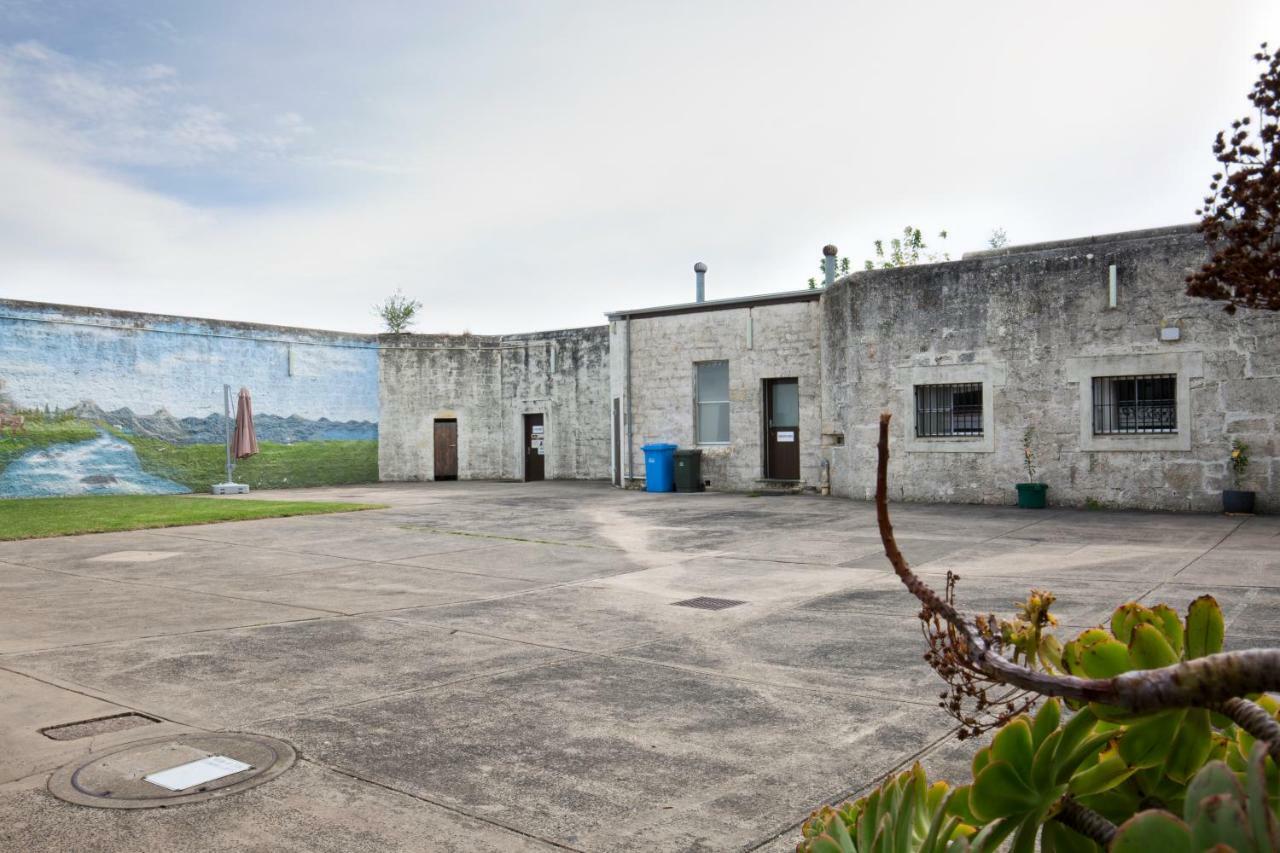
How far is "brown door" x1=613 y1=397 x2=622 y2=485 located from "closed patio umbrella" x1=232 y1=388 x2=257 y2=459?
30.0ft

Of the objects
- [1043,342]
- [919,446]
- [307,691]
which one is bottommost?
[307,691]

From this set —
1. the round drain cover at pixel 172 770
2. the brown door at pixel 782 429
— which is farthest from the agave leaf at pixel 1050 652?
the brown door at pixel 782 429

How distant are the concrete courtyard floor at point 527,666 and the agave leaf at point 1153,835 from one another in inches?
109

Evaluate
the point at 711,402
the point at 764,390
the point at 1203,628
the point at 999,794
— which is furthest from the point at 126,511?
the point at 1203,628

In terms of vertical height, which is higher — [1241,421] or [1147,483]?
[1241,421]

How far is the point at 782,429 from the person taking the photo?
66.3 ft

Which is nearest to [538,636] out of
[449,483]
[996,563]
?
[996,563]

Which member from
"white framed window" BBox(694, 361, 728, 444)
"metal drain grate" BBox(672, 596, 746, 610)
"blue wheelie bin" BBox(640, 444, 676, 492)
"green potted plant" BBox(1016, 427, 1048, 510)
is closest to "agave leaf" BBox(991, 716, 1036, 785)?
Result: "metal drain grate" BBox(672, 596, 746, 610)

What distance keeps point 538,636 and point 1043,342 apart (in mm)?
11947

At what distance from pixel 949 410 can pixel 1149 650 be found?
16521mm

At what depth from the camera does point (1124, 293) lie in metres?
14.8

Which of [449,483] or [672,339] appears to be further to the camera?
[449,483]

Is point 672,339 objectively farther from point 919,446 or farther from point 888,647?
point 888,647

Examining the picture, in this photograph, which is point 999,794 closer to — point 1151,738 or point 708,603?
point 1151,738
